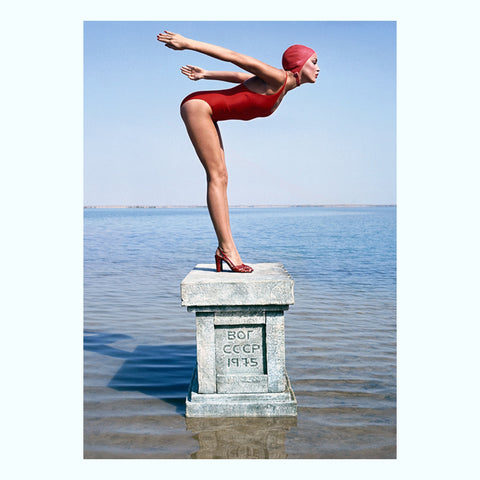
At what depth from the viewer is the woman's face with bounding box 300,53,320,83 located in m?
4.85

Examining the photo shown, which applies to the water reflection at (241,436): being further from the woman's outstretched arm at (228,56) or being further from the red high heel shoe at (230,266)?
the woman's outstretched arm at (228,56)

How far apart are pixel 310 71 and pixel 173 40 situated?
1189 millimetres

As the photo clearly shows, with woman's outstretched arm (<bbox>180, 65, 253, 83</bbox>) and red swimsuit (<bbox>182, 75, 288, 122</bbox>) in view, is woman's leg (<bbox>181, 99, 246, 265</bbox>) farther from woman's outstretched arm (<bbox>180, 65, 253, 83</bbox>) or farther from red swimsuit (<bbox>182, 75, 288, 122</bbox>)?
woman's outstretched arm (<bbox>180, 65, 253, 83</bbox>)

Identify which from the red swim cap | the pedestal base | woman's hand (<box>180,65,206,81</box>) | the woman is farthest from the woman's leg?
the pedestal base

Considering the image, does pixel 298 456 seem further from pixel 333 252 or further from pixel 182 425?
pixel 333 252

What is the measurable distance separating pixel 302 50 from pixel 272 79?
0.45 metres

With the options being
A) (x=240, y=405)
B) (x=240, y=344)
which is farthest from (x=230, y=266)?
(x=240, y=405)

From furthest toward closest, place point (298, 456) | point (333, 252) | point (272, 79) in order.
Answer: point (333, 252), point (272, 79), point (298, 456)

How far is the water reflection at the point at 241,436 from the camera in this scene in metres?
3.92

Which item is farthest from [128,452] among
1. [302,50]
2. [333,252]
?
[333,252]

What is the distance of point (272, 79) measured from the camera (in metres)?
4.68

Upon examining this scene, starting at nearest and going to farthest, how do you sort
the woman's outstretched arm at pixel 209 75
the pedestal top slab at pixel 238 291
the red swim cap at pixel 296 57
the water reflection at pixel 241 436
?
the water reflection at pixel 241 436, the pedestal top slab at pixel 238 291, the red swim cap at pixel 296 57, the woman's outstretched arm at pixel 209 75

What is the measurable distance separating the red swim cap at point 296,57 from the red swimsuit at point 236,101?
169mm

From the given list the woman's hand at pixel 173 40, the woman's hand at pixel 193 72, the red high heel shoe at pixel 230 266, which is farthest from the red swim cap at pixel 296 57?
the red high heel shoe at pixel 230 266
